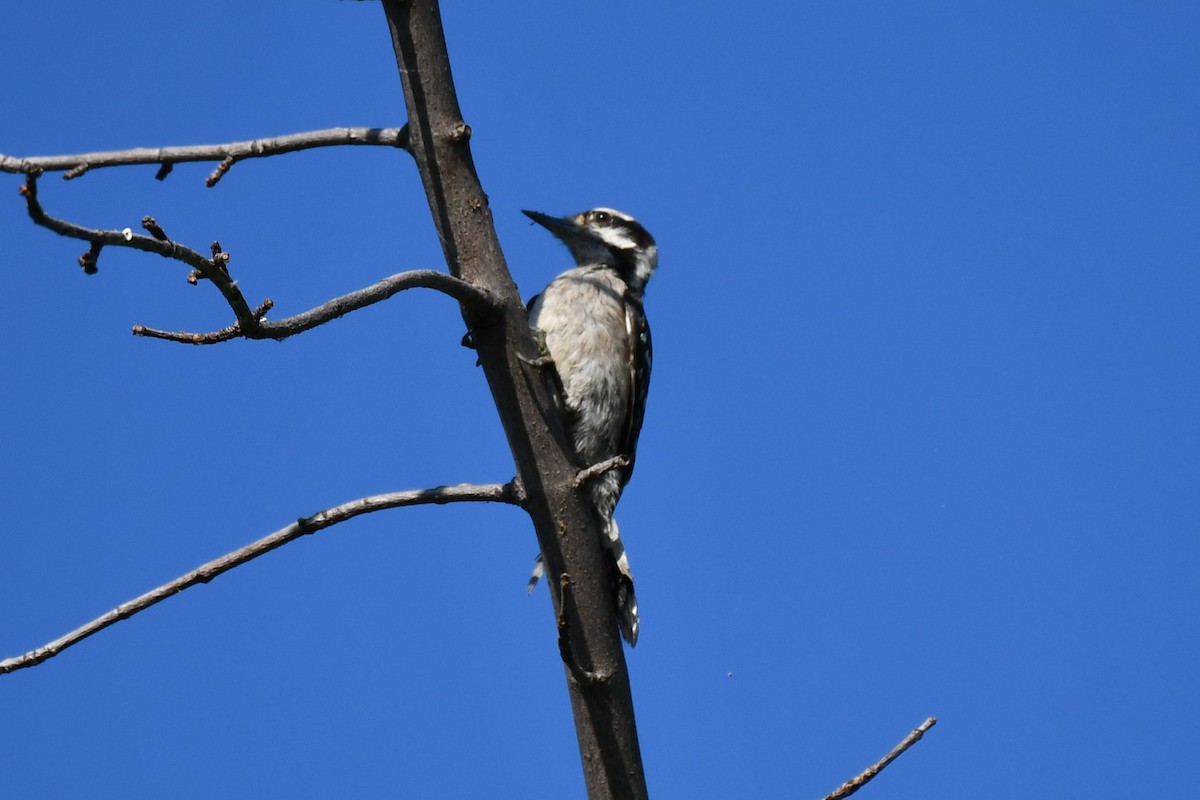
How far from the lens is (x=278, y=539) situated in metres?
3.45

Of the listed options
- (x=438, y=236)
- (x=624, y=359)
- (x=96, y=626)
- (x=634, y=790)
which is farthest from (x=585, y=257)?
(x=96, y=626)

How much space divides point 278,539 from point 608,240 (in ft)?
12.9

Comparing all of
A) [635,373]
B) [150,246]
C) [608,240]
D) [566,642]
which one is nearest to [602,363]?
[635,373]

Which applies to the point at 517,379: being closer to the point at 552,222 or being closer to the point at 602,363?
the point at 602,363

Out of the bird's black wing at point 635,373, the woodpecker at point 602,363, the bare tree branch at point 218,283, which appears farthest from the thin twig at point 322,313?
the bird's black wing at point 635,373

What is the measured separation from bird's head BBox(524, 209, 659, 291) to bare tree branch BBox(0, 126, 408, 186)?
10.5 ft

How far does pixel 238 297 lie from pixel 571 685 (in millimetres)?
1698

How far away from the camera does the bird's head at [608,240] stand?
23.0ft

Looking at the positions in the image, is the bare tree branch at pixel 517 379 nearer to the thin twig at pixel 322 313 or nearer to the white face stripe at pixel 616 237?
the thin twig at pixel 322 313

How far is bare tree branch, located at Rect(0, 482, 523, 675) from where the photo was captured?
3178 millimetres

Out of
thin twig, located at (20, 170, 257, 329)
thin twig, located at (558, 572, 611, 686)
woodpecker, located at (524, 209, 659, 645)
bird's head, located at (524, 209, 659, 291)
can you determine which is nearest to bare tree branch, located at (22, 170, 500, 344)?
thin twig, located at (20, 170, 257, 329)

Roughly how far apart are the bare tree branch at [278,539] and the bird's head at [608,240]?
3397mm

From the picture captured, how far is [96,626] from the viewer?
317 centimetres

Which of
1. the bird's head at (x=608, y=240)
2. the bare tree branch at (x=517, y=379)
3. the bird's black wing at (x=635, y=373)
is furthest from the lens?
the bird's head at (x=608, y=240)
